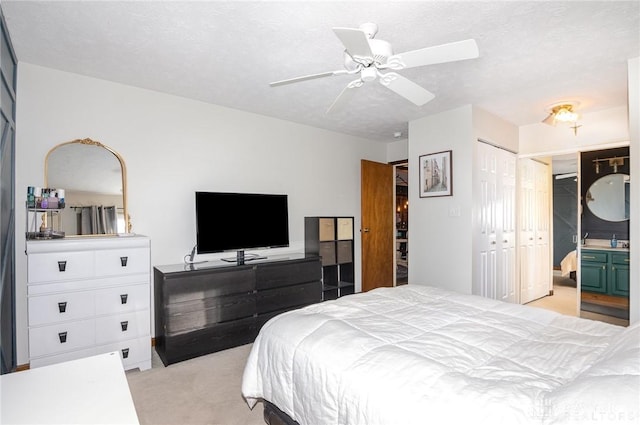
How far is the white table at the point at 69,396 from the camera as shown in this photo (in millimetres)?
877

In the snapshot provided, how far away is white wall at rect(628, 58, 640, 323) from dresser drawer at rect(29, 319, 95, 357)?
445 cm

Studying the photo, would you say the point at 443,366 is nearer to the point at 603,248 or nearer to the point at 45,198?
the point at 45,198

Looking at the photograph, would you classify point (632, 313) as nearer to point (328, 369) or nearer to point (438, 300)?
point (438, 300)

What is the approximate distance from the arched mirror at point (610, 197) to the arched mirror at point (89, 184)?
18.3 ft

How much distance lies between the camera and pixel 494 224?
418cm

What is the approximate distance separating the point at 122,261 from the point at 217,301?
925mm

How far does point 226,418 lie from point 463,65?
3.29 m

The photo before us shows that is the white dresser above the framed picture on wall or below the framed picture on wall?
below

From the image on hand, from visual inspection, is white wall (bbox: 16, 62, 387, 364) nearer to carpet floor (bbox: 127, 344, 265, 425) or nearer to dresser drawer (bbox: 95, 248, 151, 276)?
dresser drawer (bbox: 95, 248, 151, 276)

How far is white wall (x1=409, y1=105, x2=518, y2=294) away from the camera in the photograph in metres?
3.81

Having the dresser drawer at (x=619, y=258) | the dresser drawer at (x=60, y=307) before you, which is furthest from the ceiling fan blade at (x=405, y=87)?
the dresser drawer at (x=619, y=258)

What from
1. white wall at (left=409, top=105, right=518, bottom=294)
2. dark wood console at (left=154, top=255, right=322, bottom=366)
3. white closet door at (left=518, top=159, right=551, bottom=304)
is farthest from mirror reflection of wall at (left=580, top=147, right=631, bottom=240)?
dark wood console at (left=154, top=255, right=322, bottom=366)

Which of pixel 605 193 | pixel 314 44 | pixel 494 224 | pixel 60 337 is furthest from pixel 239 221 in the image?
pixel 605 193

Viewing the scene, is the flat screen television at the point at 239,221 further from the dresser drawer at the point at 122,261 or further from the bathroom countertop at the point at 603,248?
the bathroom countertop at the point at 603,248
